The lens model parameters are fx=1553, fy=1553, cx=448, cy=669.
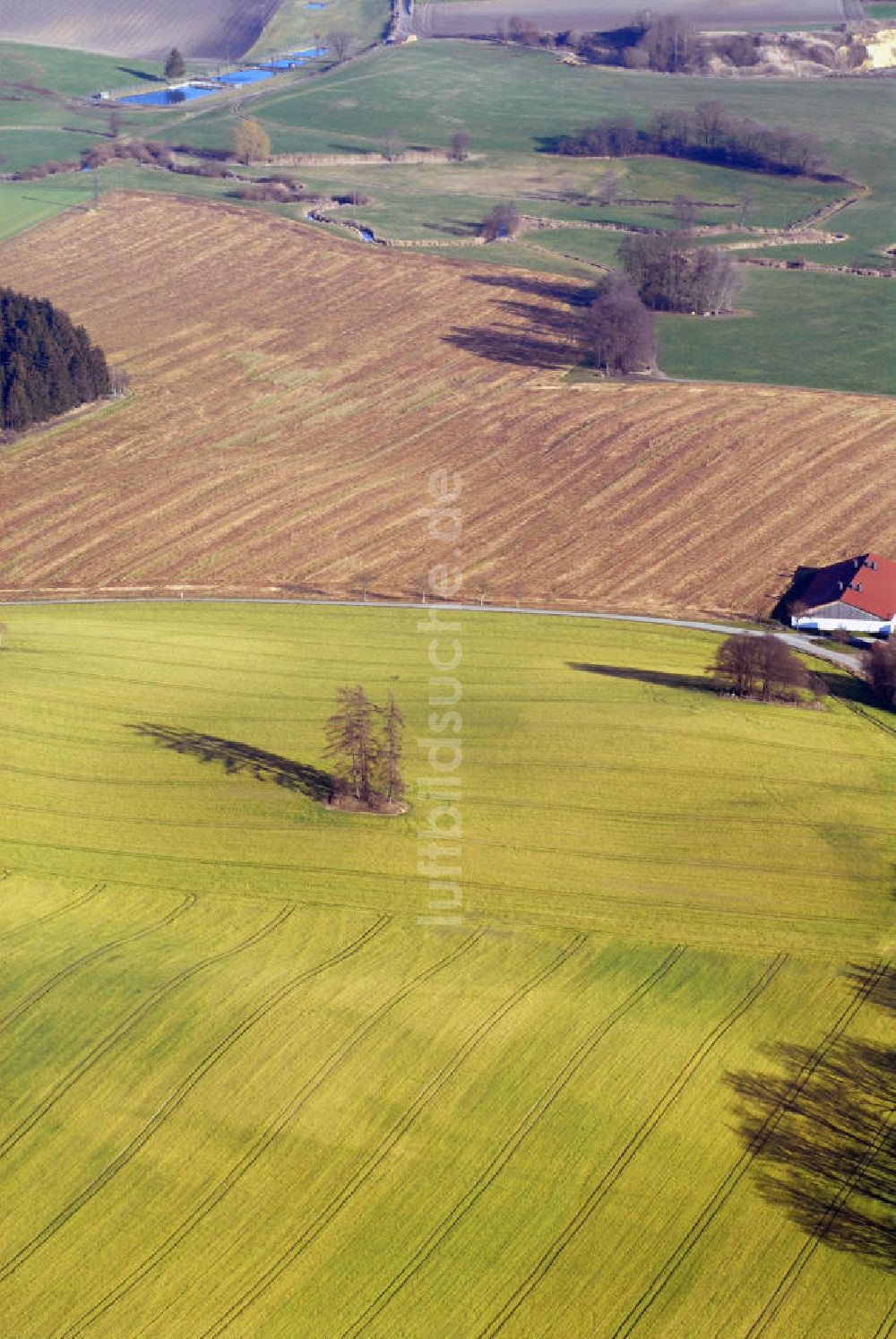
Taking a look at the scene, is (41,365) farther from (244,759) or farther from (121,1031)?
(121,1031)

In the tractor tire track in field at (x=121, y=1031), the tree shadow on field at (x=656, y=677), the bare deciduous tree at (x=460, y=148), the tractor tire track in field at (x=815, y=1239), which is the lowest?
the tree shadow on field at (x=656, y=677)

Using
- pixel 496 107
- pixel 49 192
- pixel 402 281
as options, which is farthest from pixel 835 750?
pixel 496 107

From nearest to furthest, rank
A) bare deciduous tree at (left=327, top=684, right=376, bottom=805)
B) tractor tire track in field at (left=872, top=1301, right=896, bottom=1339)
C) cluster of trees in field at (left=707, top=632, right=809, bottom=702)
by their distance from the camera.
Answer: tractor tire track in field at (left=872, top=1301, right=896, bottom=1339)
bare deciduous tree at (left=327, top=684, right=376, bottom=805)
cluster of trees in field at (left=707, top=632, right=809, bottom=702)

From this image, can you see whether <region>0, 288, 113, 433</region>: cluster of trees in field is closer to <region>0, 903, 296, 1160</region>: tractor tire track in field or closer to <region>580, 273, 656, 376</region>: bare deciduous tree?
<region>580, 273, 656, 376</region>: bare deciduous tree

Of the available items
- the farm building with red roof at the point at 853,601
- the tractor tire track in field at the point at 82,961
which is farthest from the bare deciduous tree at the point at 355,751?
the farm building with red roof at the point at 853,601

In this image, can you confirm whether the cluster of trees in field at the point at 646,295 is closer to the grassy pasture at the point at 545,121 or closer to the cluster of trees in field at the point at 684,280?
the cluster of trees in field at the point at 684,280

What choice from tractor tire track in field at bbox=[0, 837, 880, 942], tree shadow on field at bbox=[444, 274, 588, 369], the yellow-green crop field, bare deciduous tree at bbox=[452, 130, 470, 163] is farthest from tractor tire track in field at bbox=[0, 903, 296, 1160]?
bare deciduous tree at bbox=[452, 130, 470, 163]
